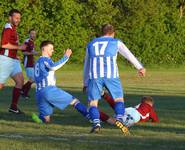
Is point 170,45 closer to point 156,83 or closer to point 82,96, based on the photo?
point 156,83

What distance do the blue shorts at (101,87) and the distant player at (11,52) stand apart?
2.85 meters

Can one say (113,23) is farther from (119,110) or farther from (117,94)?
(119,110)

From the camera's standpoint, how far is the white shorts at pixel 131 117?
1181cm

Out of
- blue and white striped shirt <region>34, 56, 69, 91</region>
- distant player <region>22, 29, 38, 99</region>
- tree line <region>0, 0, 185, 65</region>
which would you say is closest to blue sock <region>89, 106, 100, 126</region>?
blue and white striped shirt <region>34, 56, 69, 91</region>

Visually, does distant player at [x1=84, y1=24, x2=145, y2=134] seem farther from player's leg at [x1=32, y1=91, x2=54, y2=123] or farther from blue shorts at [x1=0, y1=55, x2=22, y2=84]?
blue shorts at [x1=0, y1=55, x2=22, y2=84]

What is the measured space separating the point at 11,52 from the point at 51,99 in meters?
2.06

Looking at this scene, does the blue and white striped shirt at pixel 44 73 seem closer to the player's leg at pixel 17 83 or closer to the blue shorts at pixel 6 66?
the blue shorts at pixel 6 66

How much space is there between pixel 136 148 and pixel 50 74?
392 cm

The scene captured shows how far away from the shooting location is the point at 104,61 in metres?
11.5

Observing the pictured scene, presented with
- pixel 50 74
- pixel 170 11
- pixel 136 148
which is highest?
pixel 170 11

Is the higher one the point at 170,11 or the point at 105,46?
the point at 170,11

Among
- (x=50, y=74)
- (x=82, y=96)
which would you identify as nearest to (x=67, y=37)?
(x=82, y=96)

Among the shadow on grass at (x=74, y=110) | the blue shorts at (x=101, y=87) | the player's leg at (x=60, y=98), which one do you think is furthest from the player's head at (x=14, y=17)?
the blue shorts at (x=101, y=87)

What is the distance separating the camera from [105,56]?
1145 cm
